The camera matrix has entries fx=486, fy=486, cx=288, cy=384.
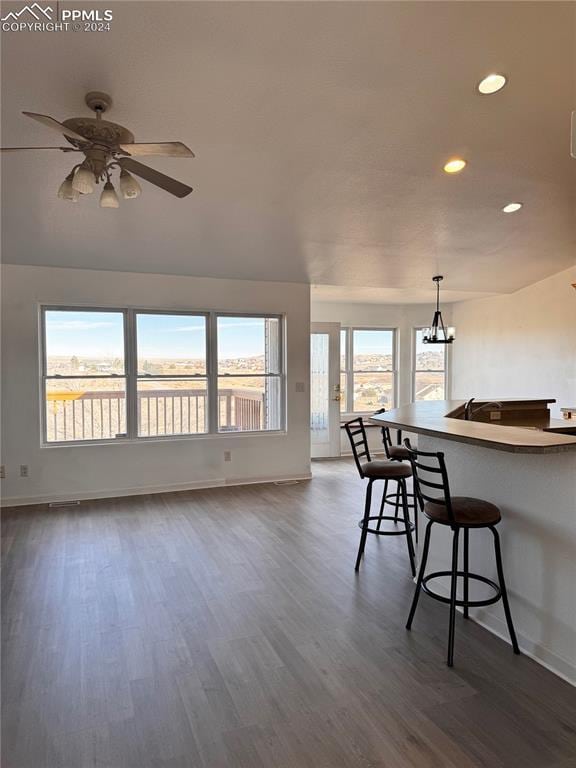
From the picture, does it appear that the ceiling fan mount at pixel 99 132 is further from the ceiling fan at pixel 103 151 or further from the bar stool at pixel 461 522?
the bar stool at pixel 461 522

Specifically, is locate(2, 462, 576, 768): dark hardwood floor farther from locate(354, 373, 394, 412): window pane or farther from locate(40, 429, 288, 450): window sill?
locate(354, 373, 394, 412): window pane

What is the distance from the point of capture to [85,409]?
543 cm

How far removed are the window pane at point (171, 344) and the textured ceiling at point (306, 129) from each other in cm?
61

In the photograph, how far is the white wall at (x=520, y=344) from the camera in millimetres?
6496

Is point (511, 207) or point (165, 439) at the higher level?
point (511, 207)

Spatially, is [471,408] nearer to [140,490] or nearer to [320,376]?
[140,490]

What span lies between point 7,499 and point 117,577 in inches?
94.4

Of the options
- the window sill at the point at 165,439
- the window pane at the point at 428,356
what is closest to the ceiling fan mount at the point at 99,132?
the window sill at the point at 165,439

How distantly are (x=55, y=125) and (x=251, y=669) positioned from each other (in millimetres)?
2575

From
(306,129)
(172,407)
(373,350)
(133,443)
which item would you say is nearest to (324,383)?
(373,350)

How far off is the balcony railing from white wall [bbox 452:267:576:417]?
3.97 metres

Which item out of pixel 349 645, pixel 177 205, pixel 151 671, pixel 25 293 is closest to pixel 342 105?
pixel 177 205

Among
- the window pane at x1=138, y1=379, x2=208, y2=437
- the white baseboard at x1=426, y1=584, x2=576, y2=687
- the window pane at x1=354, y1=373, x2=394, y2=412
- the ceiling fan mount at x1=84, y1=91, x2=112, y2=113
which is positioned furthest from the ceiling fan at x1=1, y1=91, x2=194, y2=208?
the window pane at x1=354, y1=373, x2=394, y2=412

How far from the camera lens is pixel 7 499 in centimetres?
504
